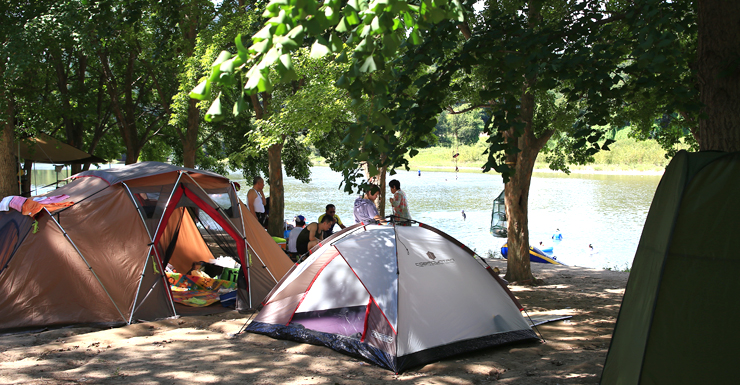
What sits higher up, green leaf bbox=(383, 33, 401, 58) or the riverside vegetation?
the riverside vegetation

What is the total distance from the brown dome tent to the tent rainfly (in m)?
1.35

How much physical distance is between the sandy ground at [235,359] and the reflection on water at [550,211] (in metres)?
9.45

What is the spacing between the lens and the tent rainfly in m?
4.56

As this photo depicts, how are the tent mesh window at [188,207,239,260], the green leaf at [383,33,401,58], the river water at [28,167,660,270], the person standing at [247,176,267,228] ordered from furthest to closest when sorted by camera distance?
the river water at [28,167,660,270]
the person standing at [247,176,267,228]
the tent mesh window at [188,207,239,260]
the green leaf at [383,33,401,58]

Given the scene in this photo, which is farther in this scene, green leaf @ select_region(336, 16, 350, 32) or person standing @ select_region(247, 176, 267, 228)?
person standing @ select_region(247, 176, 267, 228)

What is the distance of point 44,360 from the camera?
14.5ft

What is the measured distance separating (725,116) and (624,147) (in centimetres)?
5629

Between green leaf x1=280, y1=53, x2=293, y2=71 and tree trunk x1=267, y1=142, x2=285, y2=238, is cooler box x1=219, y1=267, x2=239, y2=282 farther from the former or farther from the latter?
green leaf x1=280, y1=53, x2=293, y2=71

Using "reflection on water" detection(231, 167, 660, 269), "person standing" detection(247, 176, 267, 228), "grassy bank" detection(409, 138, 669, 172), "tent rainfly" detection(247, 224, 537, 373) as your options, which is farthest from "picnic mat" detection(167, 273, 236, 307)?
"grassy bank" detection(409, 138, 669, 172)

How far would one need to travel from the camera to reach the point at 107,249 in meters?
5.82

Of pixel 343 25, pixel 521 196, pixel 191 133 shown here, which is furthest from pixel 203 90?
pixel 191 133

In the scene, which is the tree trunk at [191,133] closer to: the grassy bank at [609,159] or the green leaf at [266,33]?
the green leaf at [266,33]

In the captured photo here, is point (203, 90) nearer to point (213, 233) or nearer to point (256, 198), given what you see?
point (213, 233)

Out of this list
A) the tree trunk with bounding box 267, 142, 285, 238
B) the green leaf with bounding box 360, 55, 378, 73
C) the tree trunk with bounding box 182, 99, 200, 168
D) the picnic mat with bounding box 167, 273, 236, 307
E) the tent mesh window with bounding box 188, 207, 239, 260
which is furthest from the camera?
the tree trunk with bounding box 182, 99, 200, 168
